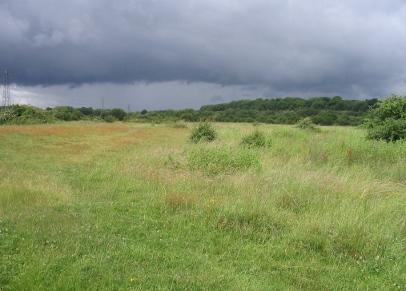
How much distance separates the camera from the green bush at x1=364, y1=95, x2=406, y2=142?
1530 cm

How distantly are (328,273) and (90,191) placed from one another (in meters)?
6.20

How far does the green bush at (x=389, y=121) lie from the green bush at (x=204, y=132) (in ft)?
30.0

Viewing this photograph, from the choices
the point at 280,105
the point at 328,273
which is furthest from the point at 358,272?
the point at 280,105

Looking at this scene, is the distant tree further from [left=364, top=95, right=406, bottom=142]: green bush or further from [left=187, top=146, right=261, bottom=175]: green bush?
[left=187, top=146, right=261, bottom=175]: green bush

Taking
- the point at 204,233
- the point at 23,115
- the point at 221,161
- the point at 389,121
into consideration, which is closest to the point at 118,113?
the point at 23,115

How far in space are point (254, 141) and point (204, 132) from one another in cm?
539

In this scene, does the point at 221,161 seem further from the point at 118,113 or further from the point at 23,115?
the point at 118,113

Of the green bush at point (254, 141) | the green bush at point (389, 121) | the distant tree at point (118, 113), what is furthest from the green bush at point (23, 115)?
the green bush at point (389, 121)

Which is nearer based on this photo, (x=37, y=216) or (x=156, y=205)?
(x=37, y=216)

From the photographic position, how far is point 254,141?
16.1 metres

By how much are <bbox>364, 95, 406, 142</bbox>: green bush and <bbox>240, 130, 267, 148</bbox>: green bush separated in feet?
17.9

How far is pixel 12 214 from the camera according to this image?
5.57 meters

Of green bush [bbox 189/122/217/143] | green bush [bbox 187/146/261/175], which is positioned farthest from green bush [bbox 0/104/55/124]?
green bush [bbox 187/146/261/175]

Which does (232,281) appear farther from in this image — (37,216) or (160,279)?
(37,216)
